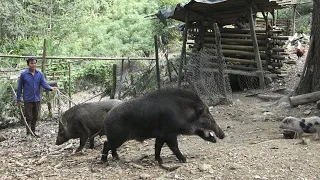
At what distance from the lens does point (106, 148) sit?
5922 millimetres

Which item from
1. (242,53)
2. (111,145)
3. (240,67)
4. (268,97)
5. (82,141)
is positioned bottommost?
(82,141)

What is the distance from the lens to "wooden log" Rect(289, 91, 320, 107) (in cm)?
863

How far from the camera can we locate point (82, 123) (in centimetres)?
750

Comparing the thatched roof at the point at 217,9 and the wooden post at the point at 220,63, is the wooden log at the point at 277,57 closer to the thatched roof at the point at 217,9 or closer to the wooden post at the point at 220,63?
the thatched roof at the point at 217,9

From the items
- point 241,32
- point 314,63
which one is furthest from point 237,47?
point 314,63

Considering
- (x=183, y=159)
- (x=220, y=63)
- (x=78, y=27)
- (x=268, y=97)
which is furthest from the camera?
(x=78, y=27)

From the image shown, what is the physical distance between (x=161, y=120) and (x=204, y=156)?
82 centimetres

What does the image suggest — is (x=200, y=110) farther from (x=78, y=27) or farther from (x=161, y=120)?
(x=78, y=27)

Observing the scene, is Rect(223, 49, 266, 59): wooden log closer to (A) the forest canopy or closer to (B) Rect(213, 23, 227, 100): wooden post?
(B) Rect(213, 23, 227, 100): wooden post

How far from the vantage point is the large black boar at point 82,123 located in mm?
7516

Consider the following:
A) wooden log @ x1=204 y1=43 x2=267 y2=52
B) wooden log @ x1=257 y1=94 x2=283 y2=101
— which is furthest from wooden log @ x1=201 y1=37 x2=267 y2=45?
wooden log @ x1=257 y1=94 x2=283 y2=101

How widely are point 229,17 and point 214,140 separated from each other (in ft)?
29.7

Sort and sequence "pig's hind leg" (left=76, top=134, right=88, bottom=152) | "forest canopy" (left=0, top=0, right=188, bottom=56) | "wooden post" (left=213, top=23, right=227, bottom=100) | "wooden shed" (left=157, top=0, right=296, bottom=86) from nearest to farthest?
"pig's hind leg" (left=76, top=134, right=88, bottom=152), "wooden post" (left=213, top=23, right=227, bottom=100), "wooden shed" (left=157, top=0, right=296, bottom=86), "forest canopy" (left=0, top=0, right=188, bottom=56)

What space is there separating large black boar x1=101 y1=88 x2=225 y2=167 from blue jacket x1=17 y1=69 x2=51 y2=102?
12.2 ft
